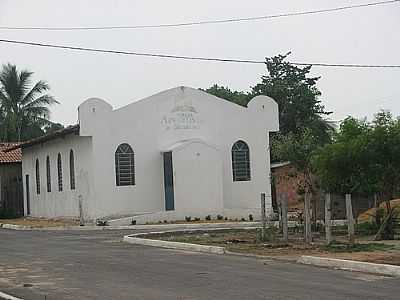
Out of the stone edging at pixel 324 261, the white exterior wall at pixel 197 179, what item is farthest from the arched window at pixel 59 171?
the stone edging at pixel 324 261

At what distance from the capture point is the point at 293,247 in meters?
20.9

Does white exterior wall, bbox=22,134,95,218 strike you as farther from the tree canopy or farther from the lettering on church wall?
the tree canopy

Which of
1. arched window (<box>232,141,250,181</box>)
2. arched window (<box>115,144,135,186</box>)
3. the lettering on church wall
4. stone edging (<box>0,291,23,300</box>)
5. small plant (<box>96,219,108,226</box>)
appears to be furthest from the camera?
arched window (<box>232,141,250,181</box>)

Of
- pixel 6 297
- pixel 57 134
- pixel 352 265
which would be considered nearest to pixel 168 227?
pixel 57 134

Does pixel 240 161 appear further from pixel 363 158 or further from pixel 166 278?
pixel 166 278

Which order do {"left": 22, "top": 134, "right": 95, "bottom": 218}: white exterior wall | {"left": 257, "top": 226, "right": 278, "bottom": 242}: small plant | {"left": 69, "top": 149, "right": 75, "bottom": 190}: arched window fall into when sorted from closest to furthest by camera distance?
1. {"left": 257, "top": 226, "right": 278, "bottom": 242}: small plant
2. {"left": 22, "top": 134, "right": 95, "bottom": 218}: white exterior wall
3. {"left": 69, "top": 149, "right": 75, "bottom": 190}: arched window

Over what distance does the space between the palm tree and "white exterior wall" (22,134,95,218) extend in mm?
12243

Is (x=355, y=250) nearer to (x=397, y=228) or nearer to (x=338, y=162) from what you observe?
(x=338, y=162)

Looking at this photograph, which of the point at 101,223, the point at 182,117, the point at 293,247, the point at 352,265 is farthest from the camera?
the point at 182,117

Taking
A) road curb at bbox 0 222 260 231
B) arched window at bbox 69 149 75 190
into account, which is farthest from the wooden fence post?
arched window at bbox 69 149 75 190

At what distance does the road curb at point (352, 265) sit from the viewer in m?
15.2

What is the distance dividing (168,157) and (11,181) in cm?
1801

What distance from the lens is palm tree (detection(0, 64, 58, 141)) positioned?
2327 inches

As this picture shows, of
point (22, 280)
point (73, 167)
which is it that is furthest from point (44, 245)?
point (73, 167)
